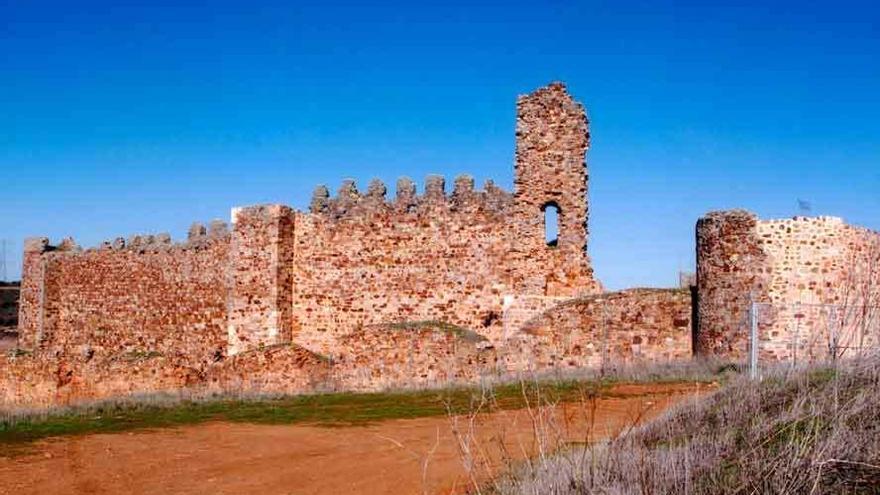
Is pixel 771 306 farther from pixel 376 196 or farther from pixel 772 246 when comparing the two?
pixel 376 196

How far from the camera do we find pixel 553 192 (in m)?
20.8

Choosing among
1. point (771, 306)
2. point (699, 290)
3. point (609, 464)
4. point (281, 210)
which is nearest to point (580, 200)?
point (699, 290)

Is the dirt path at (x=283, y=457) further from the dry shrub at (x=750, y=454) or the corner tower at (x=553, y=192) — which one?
the corner tower at (x=553, y=192)

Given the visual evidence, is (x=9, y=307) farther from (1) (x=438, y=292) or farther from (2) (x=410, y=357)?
(2) (x=410, y=357)

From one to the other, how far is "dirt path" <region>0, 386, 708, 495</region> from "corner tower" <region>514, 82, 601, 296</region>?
778 cm

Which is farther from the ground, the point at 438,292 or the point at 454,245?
the point at 454,245

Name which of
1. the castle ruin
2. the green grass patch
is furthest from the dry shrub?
the castle ruin

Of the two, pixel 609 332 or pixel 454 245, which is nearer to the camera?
pixel 609 332

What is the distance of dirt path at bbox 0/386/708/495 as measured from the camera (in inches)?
348

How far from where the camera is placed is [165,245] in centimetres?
2798

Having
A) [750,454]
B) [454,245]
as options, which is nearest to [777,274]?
[454,245]

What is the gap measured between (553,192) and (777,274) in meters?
5.85

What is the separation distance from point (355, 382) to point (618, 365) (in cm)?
570

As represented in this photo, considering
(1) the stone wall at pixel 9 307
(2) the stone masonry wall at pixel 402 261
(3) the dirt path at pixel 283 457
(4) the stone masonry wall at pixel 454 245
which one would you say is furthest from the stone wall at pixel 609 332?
(1) the stone wall at pixel 9 307
